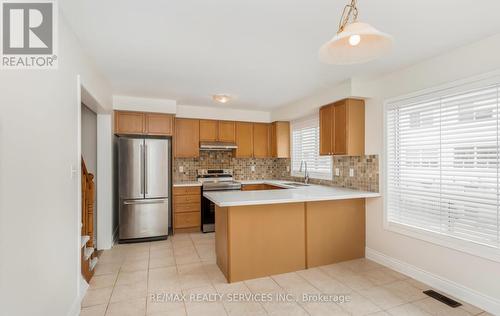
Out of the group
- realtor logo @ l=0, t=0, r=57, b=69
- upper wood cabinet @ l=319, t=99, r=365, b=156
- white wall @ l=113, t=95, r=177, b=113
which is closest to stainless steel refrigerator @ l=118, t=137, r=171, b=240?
white wall @ l=113, t=95, r=177, b=113

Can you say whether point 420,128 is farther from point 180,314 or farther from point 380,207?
point 180,314

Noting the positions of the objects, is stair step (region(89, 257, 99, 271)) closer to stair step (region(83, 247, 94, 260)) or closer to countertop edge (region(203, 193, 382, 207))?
stair step (region(83, 247, 94, 260))

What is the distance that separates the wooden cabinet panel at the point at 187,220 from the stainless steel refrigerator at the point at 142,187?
31 cm

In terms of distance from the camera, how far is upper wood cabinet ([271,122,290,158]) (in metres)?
5.34

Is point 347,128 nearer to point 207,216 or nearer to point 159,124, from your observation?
point 207,216

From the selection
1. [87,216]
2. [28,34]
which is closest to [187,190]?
[87,216]

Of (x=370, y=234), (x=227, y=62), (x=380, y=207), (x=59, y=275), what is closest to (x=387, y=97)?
(x=380, y=207)

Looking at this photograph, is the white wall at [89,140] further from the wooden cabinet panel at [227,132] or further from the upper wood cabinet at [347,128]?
the upper wood cabinet at [347,128]

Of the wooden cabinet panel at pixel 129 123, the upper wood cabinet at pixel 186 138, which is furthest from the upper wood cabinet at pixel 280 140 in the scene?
the wooden cabinet panel at pixel 129 123

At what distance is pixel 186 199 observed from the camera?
4.60 metres

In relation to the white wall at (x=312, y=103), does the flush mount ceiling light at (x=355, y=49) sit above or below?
below

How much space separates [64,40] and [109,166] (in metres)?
2.22

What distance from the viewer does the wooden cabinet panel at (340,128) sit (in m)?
3.43

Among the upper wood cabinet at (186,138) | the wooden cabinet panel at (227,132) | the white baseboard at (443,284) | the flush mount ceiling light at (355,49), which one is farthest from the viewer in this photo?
the wooden cabinet panel at (227,132)
